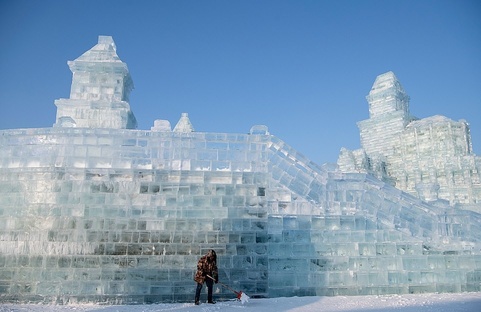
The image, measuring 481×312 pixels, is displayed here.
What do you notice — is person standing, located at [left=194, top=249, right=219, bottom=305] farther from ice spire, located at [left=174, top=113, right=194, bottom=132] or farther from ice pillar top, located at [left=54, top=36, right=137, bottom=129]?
ice spire, located at [left=174, top=113, right=194, bottom=132]

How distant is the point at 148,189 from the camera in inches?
359

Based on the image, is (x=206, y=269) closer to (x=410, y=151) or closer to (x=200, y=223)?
(x=200, y=223)

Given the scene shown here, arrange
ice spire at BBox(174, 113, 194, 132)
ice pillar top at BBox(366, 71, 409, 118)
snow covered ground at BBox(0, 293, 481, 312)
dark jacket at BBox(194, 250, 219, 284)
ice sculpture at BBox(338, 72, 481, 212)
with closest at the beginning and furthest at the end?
snow covered ground at BBox(0, 293, 481, 312) < dark jacket at BBox(194, 250, 219, 284) < ice spire at BBox(174, 113, 194, 132) < ice sculpture at BBox(338, 72, 481, 212) < ice pillar top at BBox(366, 71, 409, 118)

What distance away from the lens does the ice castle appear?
8.55 meters

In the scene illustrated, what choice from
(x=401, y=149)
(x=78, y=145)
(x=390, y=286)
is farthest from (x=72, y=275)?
(x=401, y=149)

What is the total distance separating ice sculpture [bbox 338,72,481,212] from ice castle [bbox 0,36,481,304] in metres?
18.8

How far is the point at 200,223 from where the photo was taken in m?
8.99

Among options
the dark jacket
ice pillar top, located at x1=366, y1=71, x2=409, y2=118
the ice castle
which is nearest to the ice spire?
the ice castle

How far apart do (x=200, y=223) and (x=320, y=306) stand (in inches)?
140

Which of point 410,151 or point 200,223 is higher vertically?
point 410,151

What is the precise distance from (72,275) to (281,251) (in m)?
5.38

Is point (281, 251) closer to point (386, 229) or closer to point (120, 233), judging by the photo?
point (386, 229)

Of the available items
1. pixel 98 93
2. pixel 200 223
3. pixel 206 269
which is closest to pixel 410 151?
pixel 98 93

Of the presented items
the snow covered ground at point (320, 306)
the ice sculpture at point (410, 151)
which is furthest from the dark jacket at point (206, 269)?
the ice sculpture at point (410, 151)
